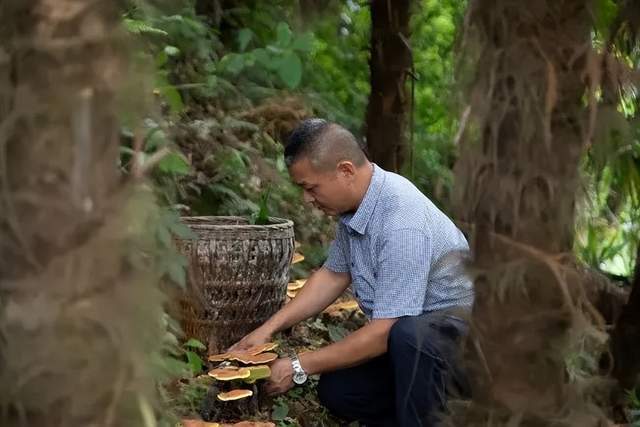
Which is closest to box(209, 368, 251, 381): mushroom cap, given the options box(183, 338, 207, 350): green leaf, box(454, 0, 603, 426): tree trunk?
box(183, 338, 207, 350): green leaf

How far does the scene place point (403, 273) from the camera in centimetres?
302

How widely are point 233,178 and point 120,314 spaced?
4630 mm

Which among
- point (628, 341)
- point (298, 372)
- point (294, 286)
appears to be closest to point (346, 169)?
point (298, 372)

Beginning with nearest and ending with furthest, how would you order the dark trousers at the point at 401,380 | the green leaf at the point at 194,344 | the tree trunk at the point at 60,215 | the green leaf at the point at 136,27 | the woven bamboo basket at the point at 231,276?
the tree trunk at the point at 60,215
the green leaf at the point at 136,27
the dark trousers at the point at 401,380
the green leaf at the point at 194,344
the woven bamboo basket at the point at 231,276

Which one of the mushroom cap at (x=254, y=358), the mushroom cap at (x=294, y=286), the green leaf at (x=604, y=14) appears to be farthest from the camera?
the mushroom cap at (x=294, y=286)

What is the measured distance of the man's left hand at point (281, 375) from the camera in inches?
125

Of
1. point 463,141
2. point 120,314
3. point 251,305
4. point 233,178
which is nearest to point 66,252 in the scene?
point 120,314

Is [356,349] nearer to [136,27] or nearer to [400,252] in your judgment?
[400,252]

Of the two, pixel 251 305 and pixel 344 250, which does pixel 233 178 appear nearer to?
pixel 251 305

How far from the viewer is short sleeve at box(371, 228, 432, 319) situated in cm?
303

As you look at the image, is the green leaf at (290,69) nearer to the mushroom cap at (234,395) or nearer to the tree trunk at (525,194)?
the mushroom cap at (234,395)

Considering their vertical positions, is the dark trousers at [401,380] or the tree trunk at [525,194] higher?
the tree trunk at [525,194]

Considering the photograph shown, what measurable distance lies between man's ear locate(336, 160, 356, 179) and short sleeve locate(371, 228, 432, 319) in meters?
0.28

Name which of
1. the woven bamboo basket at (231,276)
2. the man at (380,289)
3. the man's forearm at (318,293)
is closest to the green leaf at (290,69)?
the man at (380,289)
